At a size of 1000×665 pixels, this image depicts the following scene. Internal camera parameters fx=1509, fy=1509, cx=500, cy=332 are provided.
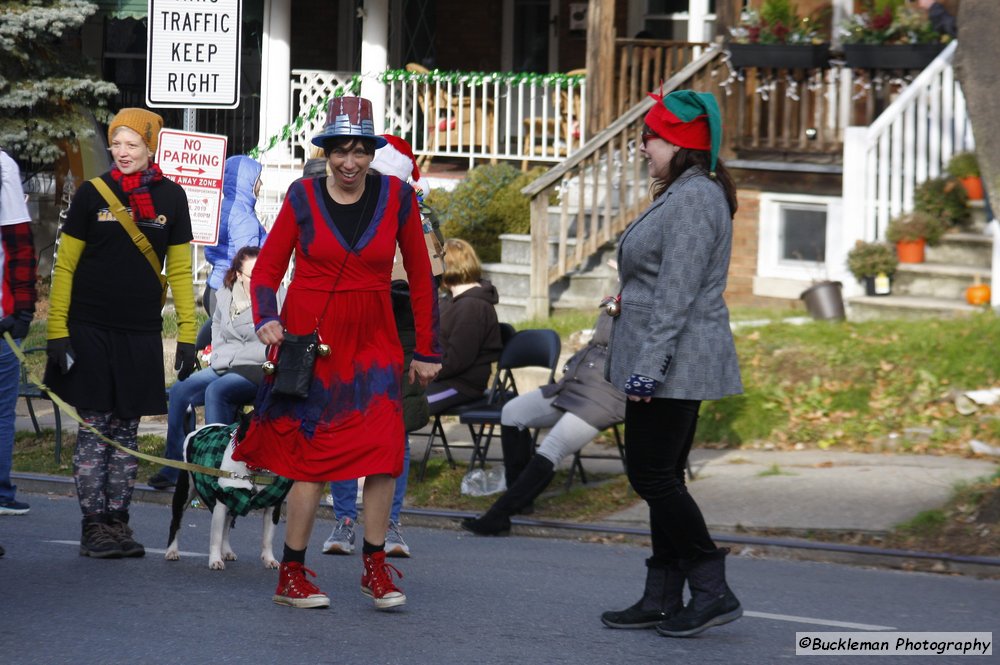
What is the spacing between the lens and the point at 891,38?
14.0 m

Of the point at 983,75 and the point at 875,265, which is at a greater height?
the point at 983,75

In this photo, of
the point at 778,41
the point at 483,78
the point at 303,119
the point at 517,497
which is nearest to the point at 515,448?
the point at 517,497

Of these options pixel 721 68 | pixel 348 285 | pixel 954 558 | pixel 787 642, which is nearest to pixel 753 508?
pixel 954 558

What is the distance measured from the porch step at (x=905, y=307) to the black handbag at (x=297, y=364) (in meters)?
7.39

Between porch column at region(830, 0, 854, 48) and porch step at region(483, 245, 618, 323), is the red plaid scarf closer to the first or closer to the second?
porch step at region(483, 245, 618, 323)

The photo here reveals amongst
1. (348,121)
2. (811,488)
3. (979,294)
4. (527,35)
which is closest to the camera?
(348,121)

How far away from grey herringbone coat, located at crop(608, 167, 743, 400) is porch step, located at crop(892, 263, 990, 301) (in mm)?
7413

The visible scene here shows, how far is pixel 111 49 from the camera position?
22859 mm

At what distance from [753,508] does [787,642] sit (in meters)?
2.80

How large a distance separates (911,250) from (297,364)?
26.9 ft

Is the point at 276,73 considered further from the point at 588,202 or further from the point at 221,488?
the point at 221,488

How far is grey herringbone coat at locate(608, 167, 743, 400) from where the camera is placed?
5.59 metres

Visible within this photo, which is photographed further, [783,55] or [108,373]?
[783,55]

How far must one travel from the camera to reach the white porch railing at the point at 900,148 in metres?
13.2
